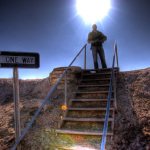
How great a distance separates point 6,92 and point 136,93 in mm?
5501

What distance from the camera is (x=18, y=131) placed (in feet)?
→ 7.58

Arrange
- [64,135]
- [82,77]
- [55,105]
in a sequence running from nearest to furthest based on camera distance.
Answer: [64,135], [55,105], [82,77]

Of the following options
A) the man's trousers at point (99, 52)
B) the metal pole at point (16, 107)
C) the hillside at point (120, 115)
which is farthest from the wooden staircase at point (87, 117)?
the man's trousers at point (99, 52)

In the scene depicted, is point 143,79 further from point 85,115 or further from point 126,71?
point 85,115

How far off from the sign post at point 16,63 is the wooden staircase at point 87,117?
1117 millimetres

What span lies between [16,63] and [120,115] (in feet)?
8.37

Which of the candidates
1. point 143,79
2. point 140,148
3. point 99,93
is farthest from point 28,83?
point 140,148

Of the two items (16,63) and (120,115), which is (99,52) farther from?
(16,63)

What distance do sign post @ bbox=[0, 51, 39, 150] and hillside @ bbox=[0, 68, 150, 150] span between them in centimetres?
87

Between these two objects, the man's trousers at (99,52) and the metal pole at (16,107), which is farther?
the man's trousers at (99,52)

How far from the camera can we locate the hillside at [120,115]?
2617mm

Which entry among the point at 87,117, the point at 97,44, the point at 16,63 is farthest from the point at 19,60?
the point at 97,44

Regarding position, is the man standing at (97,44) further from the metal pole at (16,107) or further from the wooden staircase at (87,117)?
the metal pole at (16,107)

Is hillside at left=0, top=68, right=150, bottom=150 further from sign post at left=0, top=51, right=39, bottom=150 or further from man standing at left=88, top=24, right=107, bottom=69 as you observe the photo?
man standing at left=88, top=24, right=107, bottom=69
